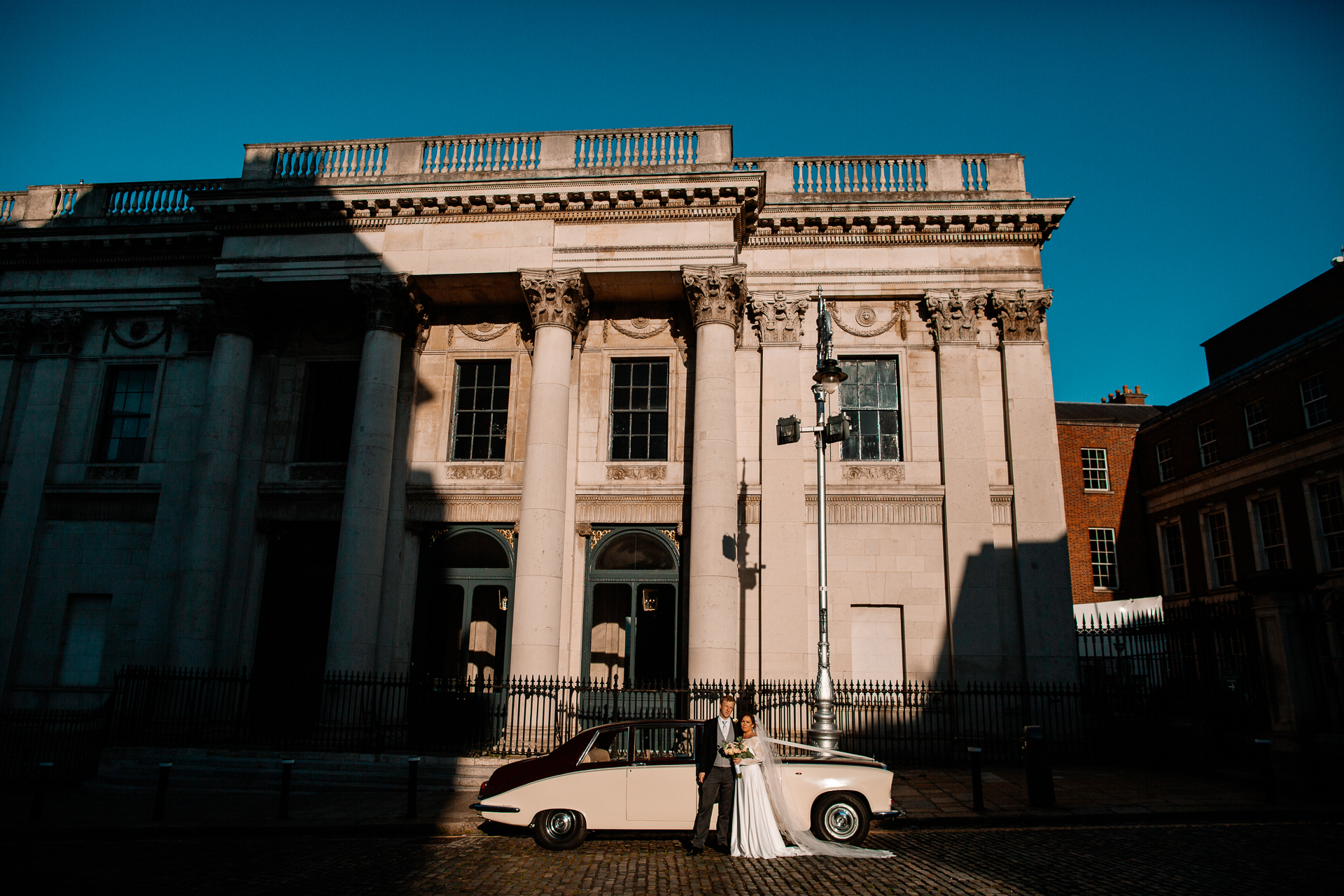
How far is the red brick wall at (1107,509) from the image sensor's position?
1266 inches

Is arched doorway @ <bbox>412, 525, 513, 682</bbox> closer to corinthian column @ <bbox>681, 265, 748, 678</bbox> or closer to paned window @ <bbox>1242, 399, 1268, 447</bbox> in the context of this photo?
corinthian column @ <bbox>681, 265, 748, 678</bbox>

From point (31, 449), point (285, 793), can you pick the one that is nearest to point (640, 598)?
point (285, 793)

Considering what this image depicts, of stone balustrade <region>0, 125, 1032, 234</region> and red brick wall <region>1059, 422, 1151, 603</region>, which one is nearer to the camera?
stone balustrade <region>0, 125, 1032, 234</region>

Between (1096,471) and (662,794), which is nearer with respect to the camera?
(662,794)

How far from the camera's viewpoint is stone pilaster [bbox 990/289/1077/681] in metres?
18.2

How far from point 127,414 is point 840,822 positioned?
21.6 metres

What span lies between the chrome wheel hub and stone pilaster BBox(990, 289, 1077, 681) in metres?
10.1

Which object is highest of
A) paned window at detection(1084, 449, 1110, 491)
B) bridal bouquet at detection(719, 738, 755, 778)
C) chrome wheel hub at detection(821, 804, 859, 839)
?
paned window at detection(1084, 449, 1110, 491)

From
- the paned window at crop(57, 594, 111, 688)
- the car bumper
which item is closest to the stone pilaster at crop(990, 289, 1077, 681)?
the car bumper

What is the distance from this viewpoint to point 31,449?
21781mm

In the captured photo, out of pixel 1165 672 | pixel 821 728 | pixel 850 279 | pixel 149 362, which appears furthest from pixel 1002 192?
pixel 149 362

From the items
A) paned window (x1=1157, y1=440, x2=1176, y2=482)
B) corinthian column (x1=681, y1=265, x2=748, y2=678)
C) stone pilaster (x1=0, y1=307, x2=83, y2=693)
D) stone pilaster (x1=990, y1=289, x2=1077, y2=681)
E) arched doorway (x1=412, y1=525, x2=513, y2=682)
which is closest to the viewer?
corinthian column (x1=681, y1=265, x2=748, y2=678)

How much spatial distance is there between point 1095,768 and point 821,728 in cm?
720

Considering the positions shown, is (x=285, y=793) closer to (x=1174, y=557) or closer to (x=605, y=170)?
(x=605, y=170)
